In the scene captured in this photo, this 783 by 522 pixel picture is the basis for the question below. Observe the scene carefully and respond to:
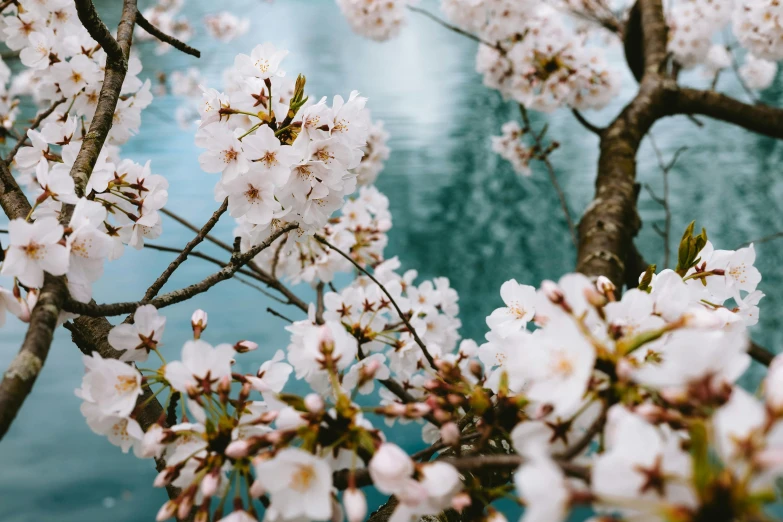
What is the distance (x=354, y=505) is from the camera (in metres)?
0.41

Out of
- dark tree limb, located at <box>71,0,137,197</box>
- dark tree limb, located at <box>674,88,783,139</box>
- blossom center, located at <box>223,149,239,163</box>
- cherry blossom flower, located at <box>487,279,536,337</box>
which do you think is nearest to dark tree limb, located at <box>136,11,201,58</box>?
dark tree limb, located at <box>71,0,137,197</box>

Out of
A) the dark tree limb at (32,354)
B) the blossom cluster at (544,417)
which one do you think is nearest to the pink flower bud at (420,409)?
the blossom cluster at (544,417)

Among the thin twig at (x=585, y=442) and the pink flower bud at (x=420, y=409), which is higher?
the pink flower bud at (x=420, y=409)

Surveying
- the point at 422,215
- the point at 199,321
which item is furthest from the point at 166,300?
the point at 422,215

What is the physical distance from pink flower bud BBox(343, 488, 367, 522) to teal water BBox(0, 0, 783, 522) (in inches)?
30.0

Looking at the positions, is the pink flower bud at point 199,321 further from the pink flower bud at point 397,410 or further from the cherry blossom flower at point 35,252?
the pink flower bud at point 397,410

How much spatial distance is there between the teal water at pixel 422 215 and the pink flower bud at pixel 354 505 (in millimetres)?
762

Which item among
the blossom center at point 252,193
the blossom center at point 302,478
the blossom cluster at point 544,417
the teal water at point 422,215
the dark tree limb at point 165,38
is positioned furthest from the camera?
the teal water at point 422,215

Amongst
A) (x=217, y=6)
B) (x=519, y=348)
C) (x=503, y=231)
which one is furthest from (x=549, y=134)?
(x=519, y=348)

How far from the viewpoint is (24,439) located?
8.37 feet

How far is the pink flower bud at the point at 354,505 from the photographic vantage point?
1.32 feet

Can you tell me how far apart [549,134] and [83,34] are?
244 inches

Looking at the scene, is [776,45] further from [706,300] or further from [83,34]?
[83,34]

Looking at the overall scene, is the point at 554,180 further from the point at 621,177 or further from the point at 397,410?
the point at 397,410
